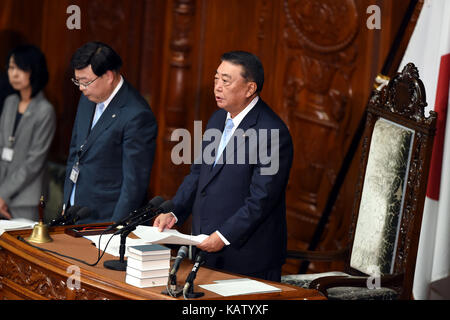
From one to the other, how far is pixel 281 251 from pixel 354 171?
1.38 metres

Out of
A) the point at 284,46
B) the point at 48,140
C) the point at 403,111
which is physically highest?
the point at 284,46

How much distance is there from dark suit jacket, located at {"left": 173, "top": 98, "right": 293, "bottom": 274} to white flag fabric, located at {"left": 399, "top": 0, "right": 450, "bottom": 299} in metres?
0.76

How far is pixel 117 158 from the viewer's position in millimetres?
3789

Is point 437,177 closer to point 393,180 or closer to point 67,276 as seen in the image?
point 393,180

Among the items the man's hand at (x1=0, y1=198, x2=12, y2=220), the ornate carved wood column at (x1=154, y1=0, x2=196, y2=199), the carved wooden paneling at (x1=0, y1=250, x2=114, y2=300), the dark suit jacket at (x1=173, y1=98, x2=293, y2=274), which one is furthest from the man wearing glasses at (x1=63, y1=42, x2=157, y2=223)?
the ornate carved wood column at (x1=154, y1=0, x2=196, y2=199)

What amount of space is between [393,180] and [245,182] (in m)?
0.75

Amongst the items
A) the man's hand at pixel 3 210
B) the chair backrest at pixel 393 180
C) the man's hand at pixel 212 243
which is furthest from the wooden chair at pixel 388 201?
the man's hand at pixel 3 210
